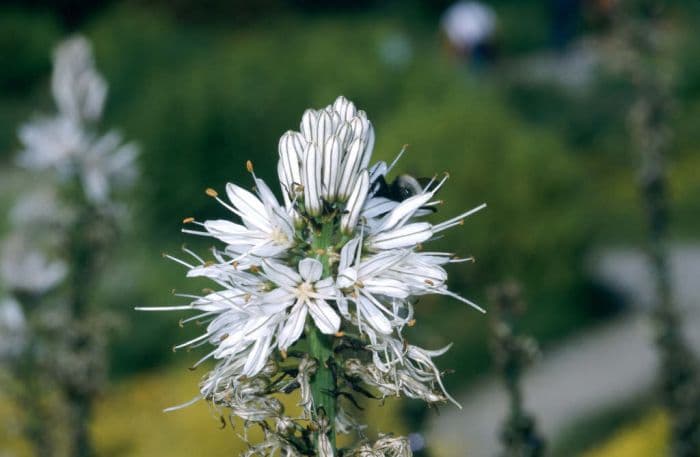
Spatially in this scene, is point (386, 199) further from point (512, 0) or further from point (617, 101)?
point (512, 0)

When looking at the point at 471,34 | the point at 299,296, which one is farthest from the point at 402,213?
the point at 471,34

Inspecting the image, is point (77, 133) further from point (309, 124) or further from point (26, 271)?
point (309, 124)

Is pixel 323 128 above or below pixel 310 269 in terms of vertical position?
above

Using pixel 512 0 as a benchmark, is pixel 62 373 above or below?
below

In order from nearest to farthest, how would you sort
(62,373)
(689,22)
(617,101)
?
(62,373) < (617,101) < (689,22)

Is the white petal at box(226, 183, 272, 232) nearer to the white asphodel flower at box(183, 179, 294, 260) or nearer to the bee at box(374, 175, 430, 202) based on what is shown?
the white asphodel flower at box(183, 179, 294, 260)

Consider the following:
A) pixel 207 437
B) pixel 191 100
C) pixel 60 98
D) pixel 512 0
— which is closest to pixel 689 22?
pixel 512 0

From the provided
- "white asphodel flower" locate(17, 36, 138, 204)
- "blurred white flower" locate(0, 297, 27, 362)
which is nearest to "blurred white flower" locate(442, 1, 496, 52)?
"white asphodel flower" locate(17, 36, 138, 204)
